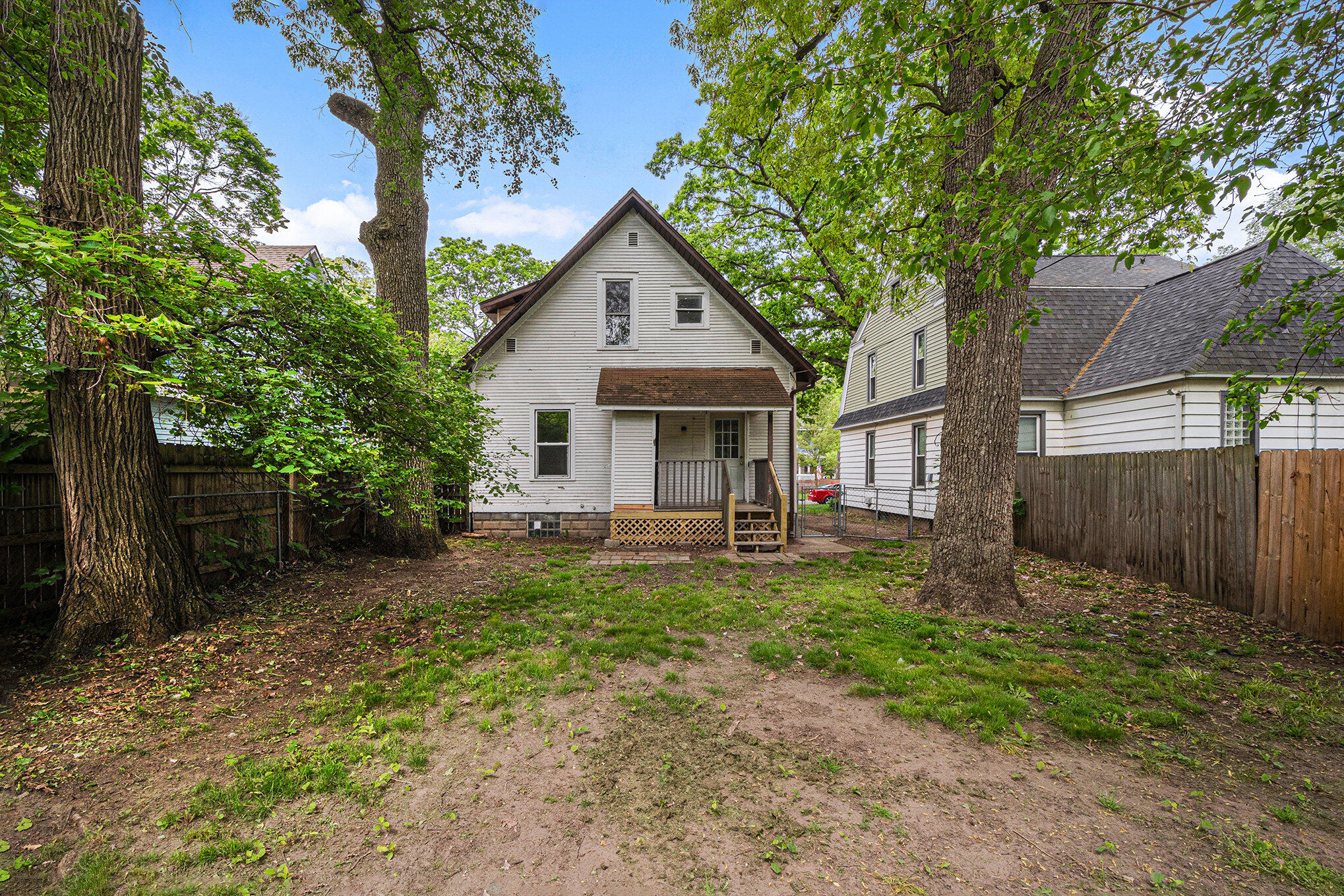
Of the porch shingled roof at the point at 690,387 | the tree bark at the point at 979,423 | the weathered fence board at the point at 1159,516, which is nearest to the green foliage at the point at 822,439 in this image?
the porch shingled roof at the point at 690,387

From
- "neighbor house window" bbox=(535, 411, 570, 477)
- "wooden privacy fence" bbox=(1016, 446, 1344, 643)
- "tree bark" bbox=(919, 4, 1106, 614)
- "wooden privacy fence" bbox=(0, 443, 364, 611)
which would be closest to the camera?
"wooden privacy fence" bbox=(0, 443, 364, 611)

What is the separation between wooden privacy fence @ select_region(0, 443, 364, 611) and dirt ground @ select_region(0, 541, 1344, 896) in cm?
102

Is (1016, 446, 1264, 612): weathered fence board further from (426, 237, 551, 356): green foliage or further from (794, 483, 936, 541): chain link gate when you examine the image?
(426, 237, 551, 356): green foliage

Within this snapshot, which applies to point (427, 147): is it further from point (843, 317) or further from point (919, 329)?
point (843, 317)

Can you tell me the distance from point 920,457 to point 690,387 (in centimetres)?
708

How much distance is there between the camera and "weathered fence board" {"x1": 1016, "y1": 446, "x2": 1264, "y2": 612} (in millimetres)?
5621

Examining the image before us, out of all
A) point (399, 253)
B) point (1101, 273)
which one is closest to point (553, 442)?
point (399, 253)

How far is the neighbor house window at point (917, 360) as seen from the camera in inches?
553

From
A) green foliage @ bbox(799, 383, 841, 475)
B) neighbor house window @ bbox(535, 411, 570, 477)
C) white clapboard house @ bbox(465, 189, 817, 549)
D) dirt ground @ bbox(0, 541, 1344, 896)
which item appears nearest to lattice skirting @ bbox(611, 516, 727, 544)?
white clapboard house @ bbox(465, 189, 817, 549)

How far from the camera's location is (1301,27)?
8.61 ft

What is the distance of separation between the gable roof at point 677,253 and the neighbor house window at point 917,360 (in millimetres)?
4234

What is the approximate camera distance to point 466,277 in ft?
89.9

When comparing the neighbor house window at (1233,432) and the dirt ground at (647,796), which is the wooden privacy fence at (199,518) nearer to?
the dirt ground at (647,796)

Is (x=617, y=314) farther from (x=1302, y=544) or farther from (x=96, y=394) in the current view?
(x=1302, y=544)
